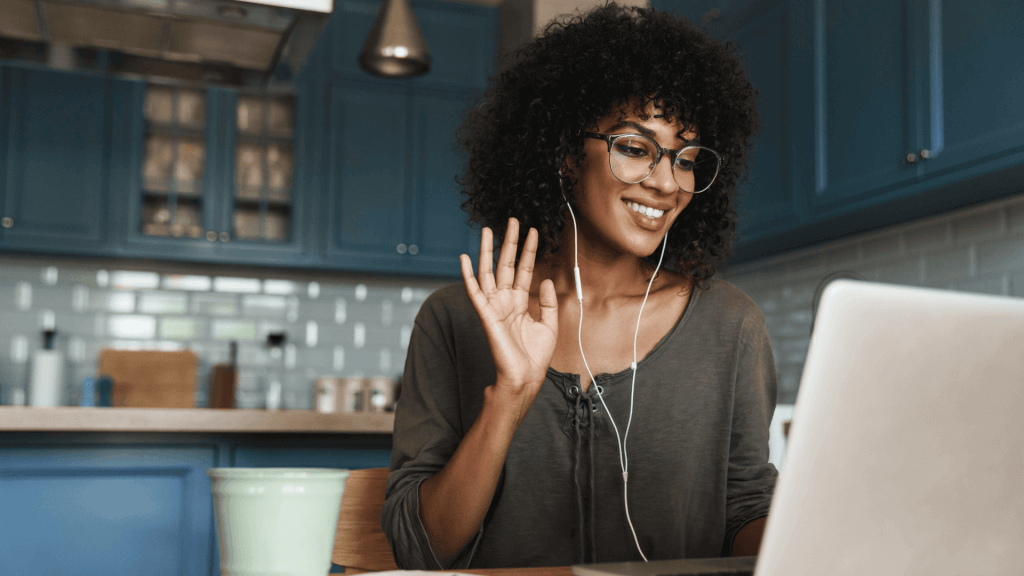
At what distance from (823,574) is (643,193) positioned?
0.76 m

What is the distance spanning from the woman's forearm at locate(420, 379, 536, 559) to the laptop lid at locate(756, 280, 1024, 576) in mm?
444

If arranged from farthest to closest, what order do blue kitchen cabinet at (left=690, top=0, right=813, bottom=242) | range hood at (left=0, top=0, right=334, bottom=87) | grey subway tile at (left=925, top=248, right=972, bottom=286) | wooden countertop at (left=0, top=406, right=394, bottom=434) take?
blue kitchen cabinet at (left=690, top=0, right=813, bottom=242) → grey subway tile at (left=925, top=248, right=972, bottom=286) → wooden countertop at (left=0, top=406, right=394, bottom=434) → range hood at (left=0, top=0, right=334, bottom=87)

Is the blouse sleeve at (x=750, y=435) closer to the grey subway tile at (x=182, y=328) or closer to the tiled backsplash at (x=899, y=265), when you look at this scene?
the tiled backsplash at (x=899, y=265)

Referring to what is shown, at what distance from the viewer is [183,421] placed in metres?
2.26

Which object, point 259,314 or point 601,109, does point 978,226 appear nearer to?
point 601,109

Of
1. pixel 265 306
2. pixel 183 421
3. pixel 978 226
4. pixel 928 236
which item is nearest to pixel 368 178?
pixel 265 306

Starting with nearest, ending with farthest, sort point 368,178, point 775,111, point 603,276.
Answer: point 603,276 → point 775,111 → point 368,178

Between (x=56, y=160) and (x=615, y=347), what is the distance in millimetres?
2985

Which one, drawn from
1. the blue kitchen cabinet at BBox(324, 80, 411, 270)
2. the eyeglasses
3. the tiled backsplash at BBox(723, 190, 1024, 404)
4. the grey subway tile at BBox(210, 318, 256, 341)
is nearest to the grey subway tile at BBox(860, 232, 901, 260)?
the tiled backsplash at BBox(723, 190, 1024, 404)

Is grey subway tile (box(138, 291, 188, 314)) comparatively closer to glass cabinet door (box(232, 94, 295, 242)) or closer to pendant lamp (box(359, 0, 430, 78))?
glass cabinet door (box(232, 94, 295, 242))

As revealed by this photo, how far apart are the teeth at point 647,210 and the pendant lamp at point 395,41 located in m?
1.62

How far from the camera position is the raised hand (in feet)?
2.77

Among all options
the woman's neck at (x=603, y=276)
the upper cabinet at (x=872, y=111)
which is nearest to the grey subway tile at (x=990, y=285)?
the upper cabinet at (x=872, y=111)

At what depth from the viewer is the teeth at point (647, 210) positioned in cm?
117
